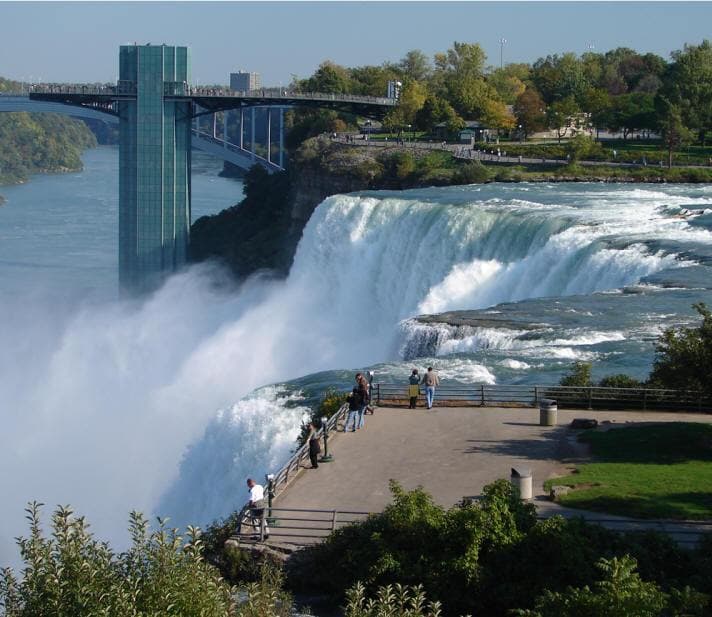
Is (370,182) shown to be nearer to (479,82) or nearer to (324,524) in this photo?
(479,82)

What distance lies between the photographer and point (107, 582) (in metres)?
10.4

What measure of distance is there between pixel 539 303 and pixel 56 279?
1710 inches

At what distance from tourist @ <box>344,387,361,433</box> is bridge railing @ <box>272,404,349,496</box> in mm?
187

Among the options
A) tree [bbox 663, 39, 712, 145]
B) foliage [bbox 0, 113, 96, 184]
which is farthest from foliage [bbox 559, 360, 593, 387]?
foliage [bbox 0, 113, 96, 184]

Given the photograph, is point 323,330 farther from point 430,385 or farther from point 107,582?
point 107,582

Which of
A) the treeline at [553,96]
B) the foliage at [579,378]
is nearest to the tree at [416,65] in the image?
the treeline at [553,96]

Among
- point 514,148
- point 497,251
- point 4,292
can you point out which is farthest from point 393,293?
point 4,292

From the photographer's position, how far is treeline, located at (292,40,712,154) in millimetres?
68625

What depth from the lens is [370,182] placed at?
63.8m

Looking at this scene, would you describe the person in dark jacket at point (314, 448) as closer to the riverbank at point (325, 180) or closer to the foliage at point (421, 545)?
the foliage at point (421, 545)

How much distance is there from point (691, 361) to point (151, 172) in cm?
4642

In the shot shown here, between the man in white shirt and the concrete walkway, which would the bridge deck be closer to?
the concrete walkway

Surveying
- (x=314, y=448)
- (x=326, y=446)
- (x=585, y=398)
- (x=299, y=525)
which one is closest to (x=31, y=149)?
(x=585, y=398)

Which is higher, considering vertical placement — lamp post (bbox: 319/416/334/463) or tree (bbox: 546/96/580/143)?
tree (bbox: 546/96/580/143)
